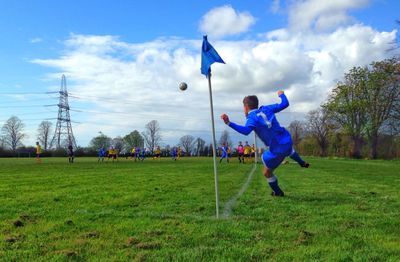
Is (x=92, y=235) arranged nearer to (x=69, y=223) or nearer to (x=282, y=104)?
(x=69, y=223)

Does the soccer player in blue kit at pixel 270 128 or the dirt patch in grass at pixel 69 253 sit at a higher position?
the soccer player in blue kit at pixel 270 128

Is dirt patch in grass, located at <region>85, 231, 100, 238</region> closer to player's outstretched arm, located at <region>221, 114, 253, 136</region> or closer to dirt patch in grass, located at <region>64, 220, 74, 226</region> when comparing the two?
dirt patch in grass, located at <region>64, 220, 74, 226</region>

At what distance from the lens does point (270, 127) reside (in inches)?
328

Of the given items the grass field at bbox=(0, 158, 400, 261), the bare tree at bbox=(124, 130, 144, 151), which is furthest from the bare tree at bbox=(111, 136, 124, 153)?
the grass field at bbox=(0, 158, 400, 261)

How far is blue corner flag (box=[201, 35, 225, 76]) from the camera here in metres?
6.97

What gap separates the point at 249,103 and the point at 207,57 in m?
1.75

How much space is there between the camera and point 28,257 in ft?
14.7

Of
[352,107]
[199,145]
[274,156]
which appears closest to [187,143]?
[199,145]

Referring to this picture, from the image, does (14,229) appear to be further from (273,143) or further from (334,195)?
(334,195)

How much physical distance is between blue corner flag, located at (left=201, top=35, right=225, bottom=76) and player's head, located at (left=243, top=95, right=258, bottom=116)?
1.63 m

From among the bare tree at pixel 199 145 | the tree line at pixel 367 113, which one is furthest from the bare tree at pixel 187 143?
the tree line at pixel 367 113

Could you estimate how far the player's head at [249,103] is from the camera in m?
8.39

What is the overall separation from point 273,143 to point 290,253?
4265mm

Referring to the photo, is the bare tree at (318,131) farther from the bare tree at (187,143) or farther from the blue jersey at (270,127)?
the blue jersey at (270,127)
